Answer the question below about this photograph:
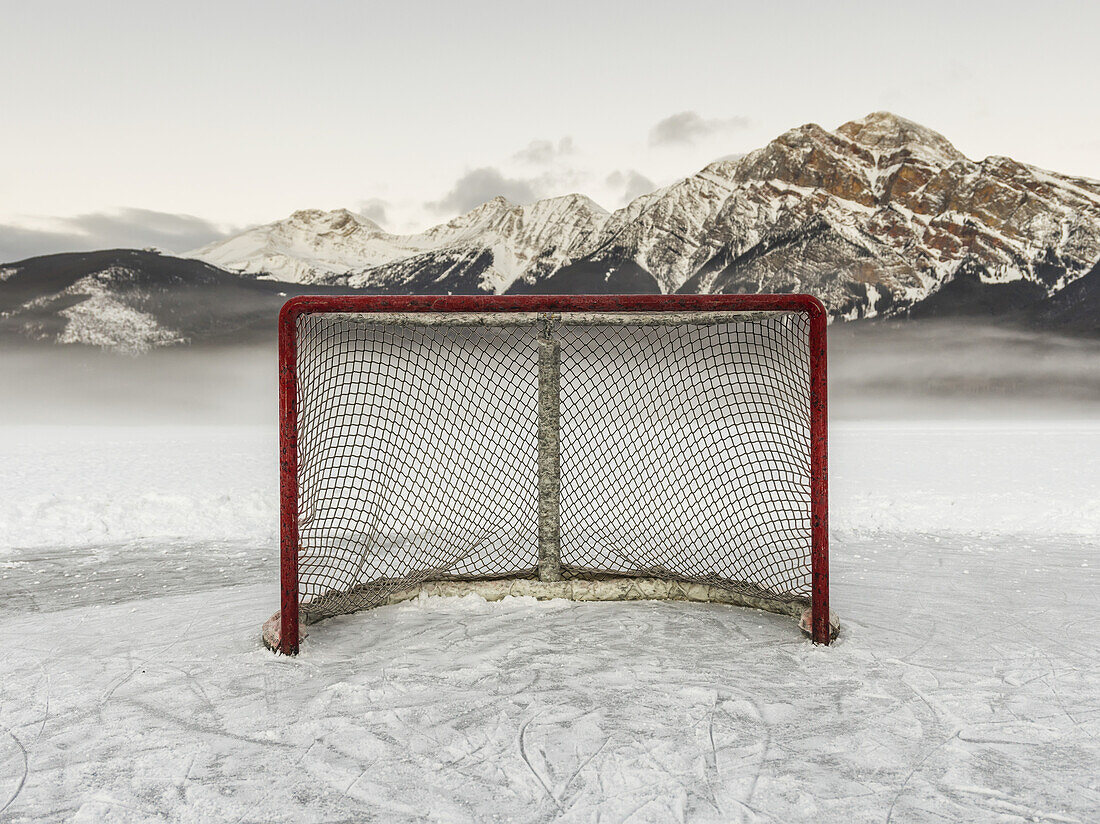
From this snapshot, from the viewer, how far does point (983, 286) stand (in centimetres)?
6838

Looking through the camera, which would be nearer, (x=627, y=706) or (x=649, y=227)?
(x=627, y=706)

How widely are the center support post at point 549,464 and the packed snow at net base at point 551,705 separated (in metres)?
0.24

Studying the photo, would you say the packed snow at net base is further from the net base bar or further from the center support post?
the center support post

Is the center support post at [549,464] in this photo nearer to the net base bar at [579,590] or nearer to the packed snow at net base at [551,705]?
the net base bar at [579,590]

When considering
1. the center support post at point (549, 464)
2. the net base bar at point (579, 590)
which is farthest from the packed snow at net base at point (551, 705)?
the center support post at point (549, 464)

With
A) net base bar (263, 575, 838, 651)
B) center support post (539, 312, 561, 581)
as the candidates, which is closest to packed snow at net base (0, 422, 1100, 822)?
net base bar (263, 575, 838, 651)

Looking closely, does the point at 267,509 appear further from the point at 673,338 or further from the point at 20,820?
the point at 20,820

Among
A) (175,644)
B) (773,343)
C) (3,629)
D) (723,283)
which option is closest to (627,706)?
(175,644)

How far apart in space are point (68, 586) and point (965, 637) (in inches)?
169

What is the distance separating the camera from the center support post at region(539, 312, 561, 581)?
334 cm

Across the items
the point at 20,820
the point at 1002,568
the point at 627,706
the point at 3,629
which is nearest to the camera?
the point at 20,820

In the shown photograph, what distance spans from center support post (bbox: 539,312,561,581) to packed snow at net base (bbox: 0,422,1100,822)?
0.79 feet

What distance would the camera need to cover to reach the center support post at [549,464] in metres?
3.34

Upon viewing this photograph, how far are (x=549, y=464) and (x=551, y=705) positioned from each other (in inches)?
57.1
